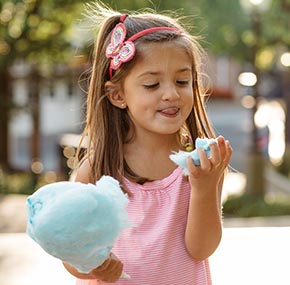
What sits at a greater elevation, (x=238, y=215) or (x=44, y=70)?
(x=44, y=70)

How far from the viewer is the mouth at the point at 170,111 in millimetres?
2324

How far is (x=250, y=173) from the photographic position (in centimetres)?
1302

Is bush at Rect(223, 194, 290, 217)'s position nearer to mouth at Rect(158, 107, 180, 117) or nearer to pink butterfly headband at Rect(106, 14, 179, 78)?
pink butterfly headband at Rect(106, 14, 179, 78)

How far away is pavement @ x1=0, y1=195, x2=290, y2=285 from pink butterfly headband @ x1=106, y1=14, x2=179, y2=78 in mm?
3268

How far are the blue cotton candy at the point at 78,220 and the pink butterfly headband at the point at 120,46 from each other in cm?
55

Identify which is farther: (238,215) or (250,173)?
(250,173)

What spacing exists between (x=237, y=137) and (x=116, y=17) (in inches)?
959

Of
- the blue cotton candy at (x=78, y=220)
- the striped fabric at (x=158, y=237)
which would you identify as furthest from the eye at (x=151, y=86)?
the blue cotton candy at (x=78, y=220)

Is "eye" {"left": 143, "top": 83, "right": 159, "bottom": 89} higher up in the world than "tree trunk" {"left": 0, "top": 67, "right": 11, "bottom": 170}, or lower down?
higher up

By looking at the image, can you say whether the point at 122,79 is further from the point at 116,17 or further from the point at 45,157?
the point at 45,157

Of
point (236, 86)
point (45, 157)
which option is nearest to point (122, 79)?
point (45, 157)

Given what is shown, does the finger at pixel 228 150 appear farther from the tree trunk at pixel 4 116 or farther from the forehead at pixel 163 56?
the tree trunk at pixel 4 116

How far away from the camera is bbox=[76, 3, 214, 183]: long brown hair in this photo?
2.44 meters

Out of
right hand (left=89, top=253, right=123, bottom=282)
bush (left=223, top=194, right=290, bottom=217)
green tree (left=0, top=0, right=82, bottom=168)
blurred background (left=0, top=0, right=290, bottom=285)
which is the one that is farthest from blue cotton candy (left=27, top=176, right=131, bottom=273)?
green tree (left=0, top=0, right=82, bottom=168)
